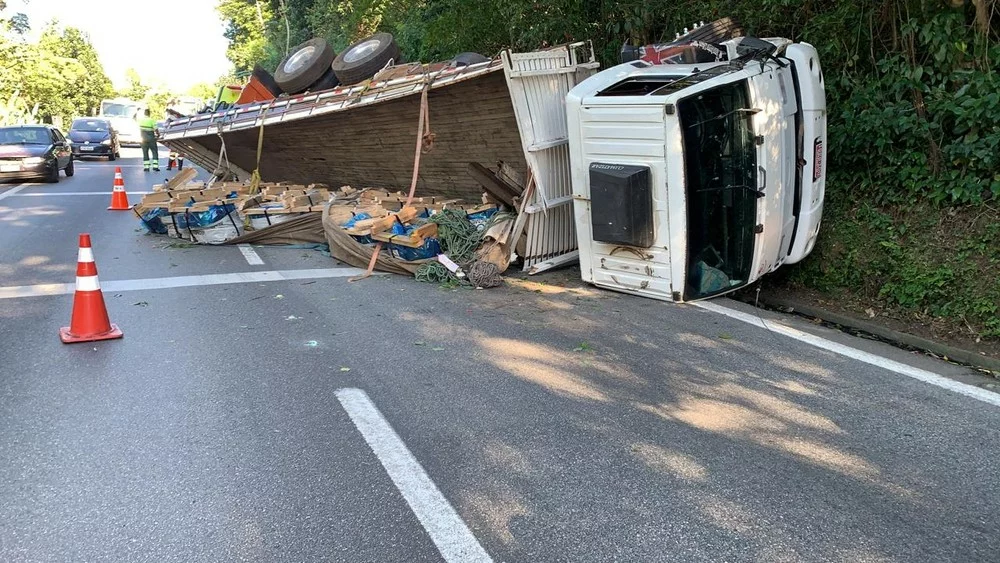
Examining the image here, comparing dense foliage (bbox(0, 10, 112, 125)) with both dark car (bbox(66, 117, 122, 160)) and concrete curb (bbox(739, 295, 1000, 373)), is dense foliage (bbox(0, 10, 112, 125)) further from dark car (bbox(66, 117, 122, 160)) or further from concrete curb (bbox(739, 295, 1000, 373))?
concrete curb (bbox(739, 295, 1000, 373))

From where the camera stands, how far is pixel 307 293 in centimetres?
720

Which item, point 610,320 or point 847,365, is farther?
point 610,320

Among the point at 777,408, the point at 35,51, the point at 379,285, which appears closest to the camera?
the point at 777,408

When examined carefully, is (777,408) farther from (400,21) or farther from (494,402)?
(400,21)

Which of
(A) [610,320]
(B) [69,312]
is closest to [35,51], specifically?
(B) [69,312]

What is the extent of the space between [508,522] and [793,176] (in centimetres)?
457

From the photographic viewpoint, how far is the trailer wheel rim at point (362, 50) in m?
11.3

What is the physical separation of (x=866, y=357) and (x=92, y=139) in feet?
93.4

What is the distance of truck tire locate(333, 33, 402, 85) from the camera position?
10977mm

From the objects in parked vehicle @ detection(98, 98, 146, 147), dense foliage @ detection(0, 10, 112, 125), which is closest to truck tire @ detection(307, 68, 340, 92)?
parked vehicle @ detection(98, 98, 146, 147)

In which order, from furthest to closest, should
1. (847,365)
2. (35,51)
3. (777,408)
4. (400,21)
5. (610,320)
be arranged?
1. (35,51)
2. (400,21)
3. (610,320)
4. (847,365)
5. (777,408)

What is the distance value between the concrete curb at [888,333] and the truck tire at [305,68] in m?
7.91

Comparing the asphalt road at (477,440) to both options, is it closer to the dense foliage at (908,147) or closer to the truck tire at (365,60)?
the dense foliage at (908,147)

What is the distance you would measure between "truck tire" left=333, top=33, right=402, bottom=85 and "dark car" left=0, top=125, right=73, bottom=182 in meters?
10.4
